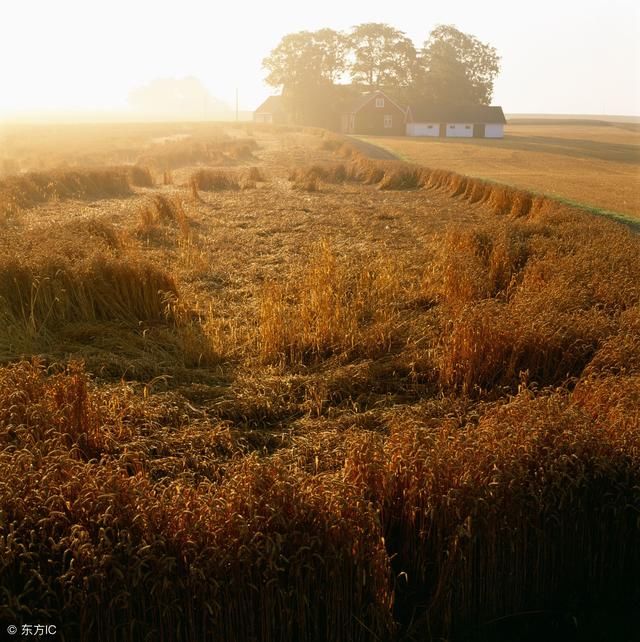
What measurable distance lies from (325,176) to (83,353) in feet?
62.4

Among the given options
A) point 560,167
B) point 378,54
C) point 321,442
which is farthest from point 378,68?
point 321,442

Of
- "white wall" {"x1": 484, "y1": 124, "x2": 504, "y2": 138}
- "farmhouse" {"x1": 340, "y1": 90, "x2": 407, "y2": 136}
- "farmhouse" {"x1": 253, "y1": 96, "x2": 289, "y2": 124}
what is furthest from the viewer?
"farmhouse" {"x1": 253, "y1": 96, "x2": 289, "y2": 124}

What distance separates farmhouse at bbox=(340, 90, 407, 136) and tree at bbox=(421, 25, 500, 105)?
6.07 m

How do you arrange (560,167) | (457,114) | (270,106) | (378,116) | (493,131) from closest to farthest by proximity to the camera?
(560,167) < (378,116) < (457,114) < (493,131) < (270,106)

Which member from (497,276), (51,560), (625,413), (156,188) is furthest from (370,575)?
(156,188)

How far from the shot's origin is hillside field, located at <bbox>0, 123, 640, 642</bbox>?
11.3 ft

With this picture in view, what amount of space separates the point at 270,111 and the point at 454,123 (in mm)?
27635

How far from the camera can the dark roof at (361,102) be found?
214ft

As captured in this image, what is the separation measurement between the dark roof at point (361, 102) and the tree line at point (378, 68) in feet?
5.15

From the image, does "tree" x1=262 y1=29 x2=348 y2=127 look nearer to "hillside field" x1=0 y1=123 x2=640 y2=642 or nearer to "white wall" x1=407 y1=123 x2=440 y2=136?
"white wall" x1=407 y1=123 x2=440 y2=136

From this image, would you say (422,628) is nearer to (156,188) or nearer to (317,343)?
(317,343)

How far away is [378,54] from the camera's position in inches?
2948

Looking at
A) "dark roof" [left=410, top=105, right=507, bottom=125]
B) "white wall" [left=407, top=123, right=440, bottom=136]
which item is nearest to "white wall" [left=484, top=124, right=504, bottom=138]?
"dark roof" [left=410, top=105, right=507, bottom=125]

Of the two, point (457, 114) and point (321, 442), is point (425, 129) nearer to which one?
point (457, 114)
